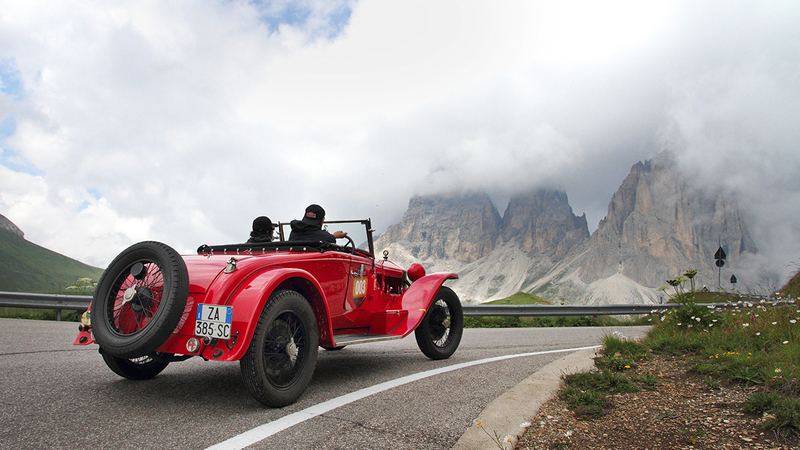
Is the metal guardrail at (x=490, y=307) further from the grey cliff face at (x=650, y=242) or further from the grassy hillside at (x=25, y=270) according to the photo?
the grassy hillside at (x=25, y=270)

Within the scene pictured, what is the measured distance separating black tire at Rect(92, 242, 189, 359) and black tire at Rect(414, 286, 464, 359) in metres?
2.79

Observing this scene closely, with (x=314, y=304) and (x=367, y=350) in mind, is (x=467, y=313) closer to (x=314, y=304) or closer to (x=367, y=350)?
(x=367, y=350)

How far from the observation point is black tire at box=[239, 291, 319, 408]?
2.79m

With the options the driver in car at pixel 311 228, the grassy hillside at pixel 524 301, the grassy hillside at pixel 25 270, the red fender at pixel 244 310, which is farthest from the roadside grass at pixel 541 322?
the grassy hillside at pixel 25 270

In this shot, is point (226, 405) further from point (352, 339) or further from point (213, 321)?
point (352, 339)

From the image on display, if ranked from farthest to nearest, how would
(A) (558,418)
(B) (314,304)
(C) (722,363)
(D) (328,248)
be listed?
(D) (328,248) → (B) (314,304) → (C) (722,363) → (A) (558,418)

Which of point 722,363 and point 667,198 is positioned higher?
point 667,198

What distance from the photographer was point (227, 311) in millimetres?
2830

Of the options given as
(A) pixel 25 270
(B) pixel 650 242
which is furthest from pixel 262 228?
(A) pixel 25 270

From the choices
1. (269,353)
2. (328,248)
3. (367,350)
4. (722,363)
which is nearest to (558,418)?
(722,363)

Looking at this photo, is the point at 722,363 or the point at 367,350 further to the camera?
the point at 367,350

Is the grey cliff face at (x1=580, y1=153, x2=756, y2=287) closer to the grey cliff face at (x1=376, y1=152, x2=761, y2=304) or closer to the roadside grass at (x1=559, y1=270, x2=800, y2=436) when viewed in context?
the grey cliff face at (x1=376, y1=152, x2=761, y2=304)

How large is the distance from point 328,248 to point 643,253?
544 feet

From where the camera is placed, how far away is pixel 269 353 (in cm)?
302
